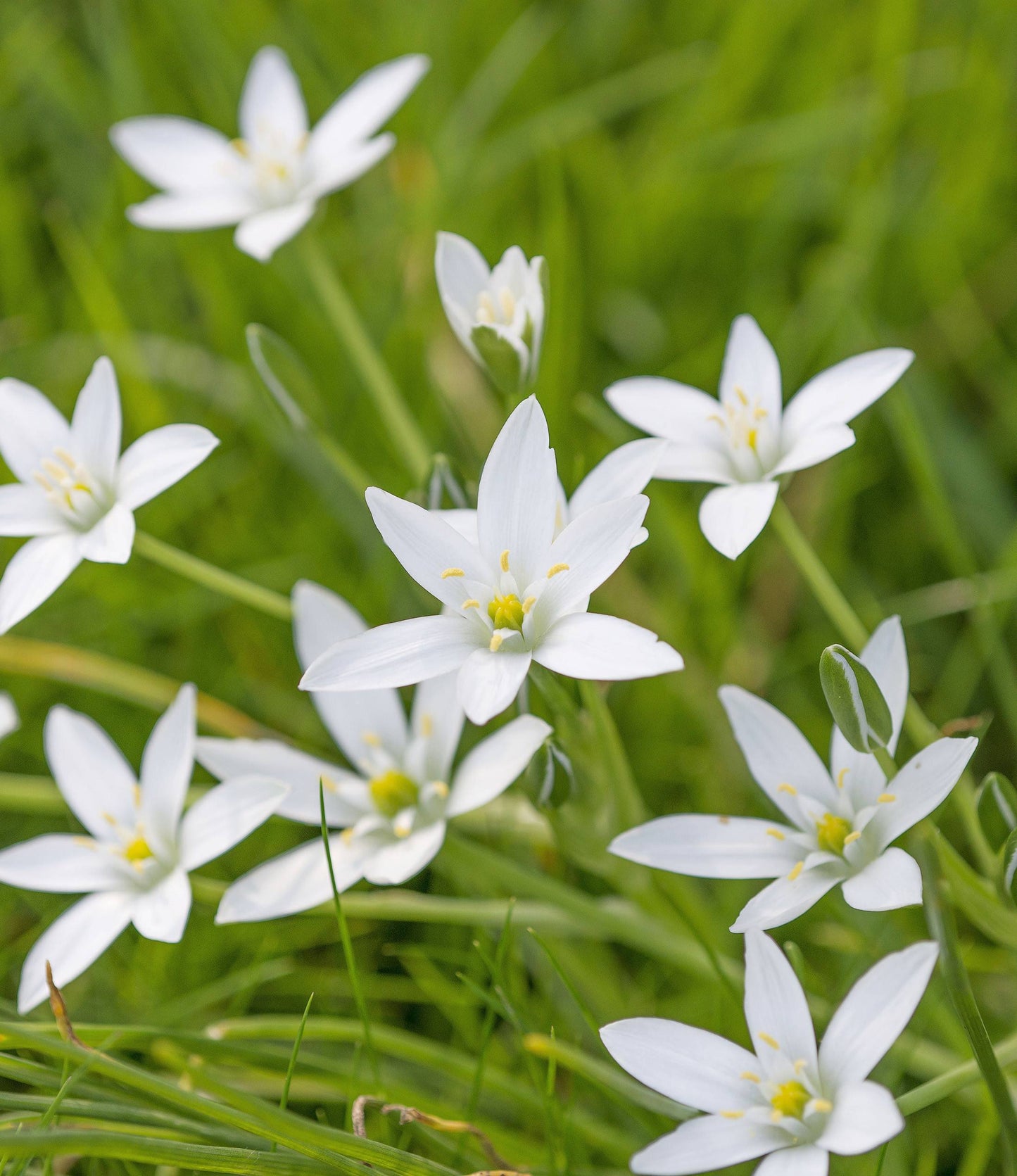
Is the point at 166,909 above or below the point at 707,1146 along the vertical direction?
above

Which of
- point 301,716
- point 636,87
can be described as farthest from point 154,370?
point 636,87

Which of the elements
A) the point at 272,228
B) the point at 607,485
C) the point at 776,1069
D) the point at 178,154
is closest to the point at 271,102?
the point at 178,154

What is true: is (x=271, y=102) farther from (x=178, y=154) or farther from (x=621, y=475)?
(x=621, y=475)

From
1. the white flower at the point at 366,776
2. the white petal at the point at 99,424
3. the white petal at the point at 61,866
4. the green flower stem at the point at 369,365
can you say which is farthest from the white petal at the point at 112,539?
the green flower stem at the point at 369,365

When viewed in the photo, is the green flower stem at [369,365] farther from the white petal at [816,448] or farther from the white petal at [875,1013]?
the white petal at [875,1013]

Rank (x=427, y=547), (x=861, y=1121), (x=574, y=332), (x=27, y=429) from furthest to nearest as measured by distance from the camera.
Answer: (x=574, y=332) → (x=27, y=429) → (x=427, y=547) → (x=861, y=1121)

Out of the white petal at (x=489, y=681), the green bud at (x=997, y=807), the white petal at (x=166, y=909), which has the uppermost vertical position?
the white petal at (x=489, y=681)

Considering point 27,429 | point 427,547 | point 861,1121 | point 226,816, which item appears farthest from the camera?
point 27,429
